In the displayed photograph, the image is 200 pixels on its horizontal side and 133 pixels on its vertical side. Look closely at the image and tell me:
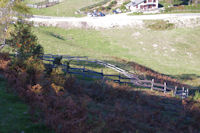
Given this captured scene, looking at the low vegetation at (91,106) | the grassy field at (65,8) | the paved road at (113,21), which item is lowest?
the low vegetation at (91,106)

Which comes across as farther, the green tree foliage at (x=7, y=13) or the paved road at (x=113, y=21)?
the paved road at (x=113, y=21)

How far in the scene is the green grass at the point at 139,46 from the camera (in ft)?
141

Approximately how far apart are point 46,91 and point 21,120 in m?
4.08

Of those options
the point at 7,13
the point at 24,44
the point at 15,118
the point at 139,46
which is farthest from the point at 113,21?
the point at 15,118

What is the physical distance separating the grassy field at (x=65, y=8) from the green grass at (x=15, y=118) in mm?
79355

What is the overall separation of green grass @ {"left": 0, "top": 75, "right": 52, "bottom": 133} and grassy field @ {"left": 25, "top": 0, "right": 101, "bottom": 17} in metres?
79.4

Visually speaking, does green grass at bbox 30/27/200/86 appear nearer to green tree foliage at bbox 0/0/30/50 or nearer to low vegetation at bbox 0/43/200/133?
green tree foliage at bbox 0/0/30/50

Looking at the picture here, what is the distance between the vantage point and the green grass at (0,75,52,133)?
1023 centimetres

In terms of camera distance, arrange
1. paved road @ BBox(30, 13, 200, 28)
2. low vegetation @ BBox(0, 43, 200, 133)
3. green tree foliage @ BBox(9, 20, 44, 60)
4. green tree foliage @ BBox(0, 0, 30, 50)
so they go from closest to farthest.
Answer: low vegetation @ BBox(0, 43, 200, 133), green tree foliage @ BBox(9, 20, 44, 60), green tree foliage @ BBox(0, 0, 30, 50), paved road @ BBox(30, 13, 200, 28)

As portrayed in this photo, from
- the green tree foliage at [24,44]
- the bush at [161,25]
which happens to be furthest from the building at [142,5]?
the green tree foliage at [24,44]

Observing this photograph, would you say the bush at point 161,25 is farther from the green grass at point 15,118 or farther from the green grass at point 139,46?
the green grass at point 15,118

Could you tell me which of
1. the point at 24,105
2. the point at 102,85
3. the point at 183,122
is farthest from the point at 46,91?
the point at 183,122

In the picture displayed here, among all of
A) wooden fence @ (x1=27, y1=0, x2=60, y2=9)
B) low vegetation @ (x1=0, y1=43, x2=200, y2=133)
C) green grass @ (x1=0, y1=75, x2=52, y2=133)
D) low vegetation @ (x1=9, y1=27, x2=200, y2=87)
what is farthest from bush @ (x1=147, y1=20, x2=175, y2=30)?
green grass @ (x1=0, y1=75, x2=52, y2=133)

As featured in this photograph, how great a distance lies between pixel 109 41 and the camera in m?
57.1
